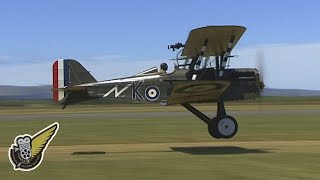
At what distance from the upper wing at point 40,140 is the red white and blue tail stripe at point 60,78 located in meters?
11.5

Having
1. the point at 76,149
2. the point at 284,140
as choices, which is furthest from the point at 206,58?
the point at 76,149

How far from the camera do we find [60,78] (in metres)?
22.3

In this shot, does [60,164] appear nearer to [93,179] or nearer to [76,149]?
[93,179]

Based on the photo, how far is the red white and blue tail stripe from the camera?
21.9 m

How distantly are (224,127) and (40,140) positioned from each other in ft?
40.1

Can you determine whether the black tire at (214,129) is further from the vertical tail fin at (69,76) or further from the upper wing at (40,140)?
the upper wing at (40,140)

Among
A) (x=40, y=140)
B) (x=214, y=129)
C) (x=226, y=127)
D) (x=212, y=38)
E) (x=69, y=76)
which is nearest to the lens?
(x=40, y=140)

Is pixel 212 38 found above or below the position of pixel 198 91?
above

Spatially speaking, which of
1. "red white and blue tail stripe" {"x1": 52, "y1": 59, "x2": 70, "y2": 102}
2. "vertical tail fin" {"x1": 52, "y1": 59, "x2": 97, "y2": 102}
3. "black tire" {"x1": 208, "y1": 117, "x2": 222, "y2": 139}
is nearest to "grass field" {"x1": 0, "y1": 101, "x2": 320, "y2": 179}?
"black tire" {"x1": 208, "y1": 117, "x2": 222, "y2": 139}

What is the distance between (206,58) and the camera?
69.5ft

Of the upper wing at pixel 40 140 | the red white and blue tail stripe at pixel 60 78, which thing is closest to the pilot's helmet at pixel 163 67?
the red white and blue tail stripe at pixel 60 78

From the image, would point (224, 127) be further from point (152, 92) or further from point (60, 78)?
point (60, 78)

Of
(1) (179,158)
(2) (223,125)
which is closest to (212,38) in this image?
(2) (223,125)

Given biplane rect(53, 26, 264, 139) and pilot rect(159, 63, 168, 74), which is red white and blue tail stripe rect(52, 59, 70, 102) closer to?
biplane rect(53, 26, 264, 139)
